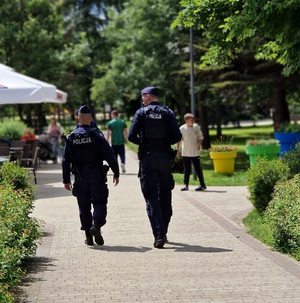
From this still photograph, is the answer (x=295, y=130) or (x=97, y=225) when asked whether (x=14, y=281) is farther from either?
(x=295, y=130)

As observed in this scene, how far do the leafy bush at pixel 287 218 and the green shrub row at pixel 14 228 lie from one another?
268 centimetres

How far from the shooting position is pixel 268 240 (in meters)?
9.80

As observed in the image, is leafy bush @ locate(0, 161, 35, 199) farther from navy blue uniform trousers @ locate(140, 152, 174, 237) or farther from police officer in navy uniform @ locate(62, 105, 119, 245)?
navy blue uniform trousers @ locate(140, 152, 174, 237)

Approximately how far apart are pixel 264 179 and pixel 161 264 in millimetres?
3445

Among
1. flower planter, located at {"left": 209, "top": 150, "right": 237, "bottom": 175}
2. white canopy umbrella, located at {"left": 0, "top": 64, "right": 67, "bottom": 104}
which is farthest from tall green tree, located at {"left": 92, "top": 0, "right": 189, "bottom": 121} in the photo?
white canopy umbrella, located at {"left": 0, "top": 64, "right": 67, "bottom": 104}

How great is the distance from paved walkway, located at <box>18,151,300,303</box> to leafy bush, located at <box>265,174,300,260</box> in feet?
0.62

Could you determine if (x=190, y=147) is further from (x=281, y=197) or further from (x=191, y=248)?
(x=281, y=197)

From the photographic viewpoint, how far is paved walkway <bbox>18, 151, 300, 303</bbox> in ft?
23.3

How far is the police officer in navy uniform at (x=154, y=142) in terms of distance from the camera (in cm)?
993

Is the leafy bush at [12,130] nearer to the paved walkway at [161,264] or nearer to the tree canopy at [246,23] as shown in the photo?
the tree canopy at [246,23]

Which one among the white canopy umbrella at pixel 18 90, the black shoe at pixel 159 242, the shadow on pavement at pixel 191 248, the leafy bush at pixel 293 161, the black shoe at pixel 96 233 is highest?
the white canopy umbrella at pixel 18 90

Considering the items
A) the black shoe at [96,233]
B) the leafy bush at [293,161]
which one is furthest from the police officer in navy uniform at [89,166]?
the leafy bush at [293,161]

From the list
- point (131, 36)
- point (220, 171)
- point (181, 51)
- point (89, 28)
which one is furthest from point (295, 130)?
point (89, 28)

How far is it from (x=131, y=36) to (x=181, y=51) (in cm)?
436
